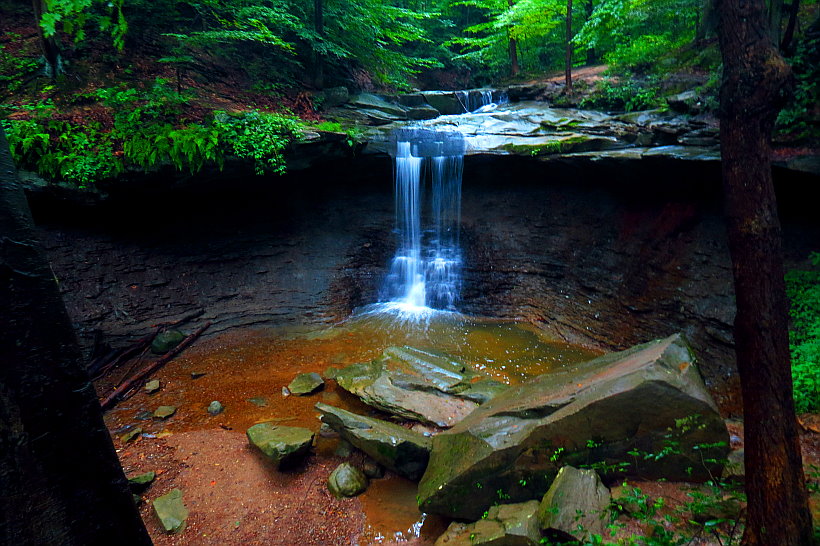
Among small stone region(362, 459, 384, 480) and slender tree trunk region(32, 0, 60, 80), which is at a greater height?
slender tree trunk region(32, 0, 60, 80)

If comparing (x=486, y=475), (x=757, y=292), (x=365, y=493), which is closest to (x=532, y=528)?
(x=486, y=475)

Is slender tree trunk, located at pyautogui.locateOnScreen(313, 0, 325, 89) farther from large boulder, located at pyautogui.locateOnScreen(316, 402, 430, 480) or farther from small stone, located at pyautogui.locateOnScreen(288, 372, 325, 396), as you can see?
large boulder, located at pyautogui.locateOnScreen(316, 402, 430, 480)

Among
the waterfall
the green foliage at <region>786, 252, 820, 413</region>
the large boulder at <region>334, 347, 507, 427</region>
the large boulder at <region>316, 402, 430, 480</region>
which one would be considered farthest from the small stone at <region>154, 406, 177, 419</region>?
the green foliage at <region>786, 252, 820, 413</region>

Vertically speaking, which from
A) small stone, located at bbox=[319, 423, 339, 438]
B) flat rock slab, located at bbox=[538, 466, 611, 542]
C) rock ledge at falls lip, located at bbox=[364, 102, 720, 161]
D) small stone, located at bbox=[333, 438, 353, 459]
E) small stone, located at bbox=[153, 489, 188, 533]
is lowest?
small stone, located at bbox=[319, 423, 339, 438]

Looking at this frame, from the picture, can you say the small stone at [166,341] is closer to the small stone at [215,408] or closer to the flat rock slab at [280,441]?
the small stone at [215,408]

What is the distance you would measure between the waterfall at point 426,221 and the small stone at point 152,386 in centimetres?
549

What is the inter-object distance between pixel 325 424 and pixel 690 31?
15.4m

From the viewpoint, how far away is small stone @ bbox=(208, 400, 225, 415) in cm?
600

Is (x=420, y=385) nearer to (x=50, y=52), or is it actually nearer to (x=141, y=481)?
(x=141, y=481)

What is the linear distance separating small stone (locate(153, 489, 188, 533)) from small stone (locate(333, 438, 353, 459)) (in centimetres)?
170

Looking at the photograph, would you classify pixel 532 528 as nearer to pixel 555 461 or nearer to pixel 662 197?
pixel 555 461

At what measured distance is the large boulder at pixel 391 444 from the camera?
14.9ft

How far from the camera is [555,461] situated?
365 centimetres

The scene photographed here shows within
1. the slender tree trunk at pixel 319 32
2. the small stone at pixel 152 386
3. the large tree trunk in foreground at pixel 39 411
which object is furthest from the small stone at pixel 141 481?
the slender tree trunk at pixel 319 32
